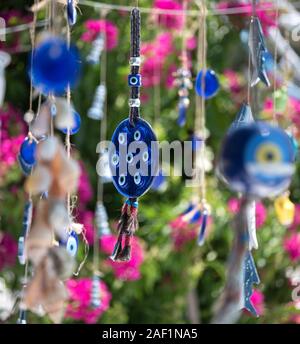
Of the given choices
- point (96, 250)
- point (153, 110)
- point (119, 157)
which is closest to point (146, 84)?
point (153, 110)

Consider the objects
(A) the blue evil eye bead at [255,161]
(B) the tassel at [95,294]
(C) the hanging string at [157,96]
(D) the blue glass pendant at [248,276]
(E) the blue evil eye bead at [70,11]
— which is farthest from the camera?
(C) the hanging string at [157,96]

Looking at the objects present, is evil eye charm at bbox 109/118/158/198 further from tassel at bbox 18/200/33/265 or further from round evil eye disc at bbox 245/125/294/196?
round evil eye disc at bbox 245/125/294/196

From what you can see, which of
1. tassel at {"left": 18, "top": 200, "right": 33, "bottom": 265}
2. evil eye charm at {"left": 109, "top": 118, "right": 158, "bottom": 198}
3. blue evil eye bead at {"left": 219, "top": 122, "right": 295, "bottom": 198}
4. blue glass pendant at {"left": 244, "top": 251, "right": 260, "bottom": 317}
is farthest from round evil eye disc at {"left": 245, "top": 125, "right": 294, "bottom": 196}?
tassel at {"left": 18, "top": 200, "right": 33, "bottom": 265}

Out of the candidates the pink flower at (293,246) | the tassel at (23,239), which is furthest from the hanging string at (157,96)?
the tassel at (23,239)

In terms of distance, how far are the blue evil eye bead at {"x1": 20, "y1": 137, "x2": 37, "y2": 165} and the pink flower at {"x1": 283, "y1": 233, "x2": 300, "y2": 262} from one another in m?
1.52

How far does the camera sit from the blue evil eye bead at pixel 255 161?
2.36 ft

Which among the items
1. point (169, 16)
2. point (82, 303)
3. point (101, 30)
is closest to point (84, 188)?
point (82, 303)

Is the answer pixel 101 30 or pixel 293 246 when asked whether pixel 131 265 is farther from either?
pixel 101 30

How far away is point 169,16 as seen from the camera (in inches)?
102

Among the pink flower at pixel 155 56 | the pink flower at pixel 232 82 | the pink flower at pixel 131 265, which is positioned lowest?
the pink flower at pixel 131 265

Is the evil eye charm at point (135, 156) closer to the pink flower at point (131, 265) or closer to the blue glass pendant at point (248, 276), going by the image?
the blue glass pendant at point (248, 276)

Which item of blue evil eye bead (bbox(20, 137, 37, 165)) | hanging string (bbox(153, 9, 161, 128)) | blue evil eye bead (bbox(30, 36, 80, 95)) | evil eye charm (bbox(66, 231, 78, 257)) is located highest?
hanging string (bbox(153, 9, 161, 128))

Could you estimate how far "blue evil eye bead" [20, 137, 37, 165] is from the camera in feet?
4.17

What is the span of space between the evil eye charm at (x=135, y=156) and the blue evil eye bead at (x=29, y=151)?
0.20 m
